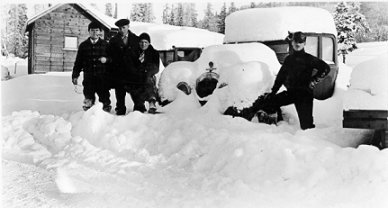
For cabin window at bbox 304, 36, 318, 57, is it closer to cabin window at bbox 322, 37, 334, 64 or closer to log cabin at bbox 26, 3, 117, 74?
cabin window at bbox 322, 37, 334, 64

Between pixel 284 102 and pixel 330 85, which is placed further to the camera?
pixel 330 85

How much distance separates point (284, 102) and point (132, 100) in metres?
2.78

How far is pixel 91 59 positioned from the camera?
696 cm

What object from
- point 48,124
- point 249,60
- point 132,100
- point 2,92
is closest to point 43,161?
point 48,124

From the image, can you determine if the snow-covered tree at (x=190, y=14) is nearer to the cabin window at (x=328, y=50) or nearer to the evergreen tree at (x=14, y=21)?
the cabin window at (x=328, y=50)

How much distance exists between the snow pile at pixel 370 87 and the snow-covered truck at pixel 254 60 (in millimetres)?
1251

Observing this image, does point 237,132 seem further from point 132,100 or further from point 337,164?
point 132,100

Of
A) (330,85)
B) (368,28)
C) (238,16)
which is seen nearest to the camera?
(368,28)

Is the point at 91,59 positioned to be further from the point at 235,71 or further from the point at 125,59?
the point at 235,71

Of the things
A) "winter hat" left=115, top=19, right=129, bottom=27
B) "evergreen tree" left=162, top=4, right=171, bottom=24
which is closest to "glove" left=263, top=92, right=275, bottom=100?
"evergreen tree" left=162, top=4, right=171, bottom=24

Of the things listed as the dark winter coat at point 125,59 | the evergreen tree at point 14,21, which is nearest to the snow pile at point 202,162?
the dark winter coat at point 125,59

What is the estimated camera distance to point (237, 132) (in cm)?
511

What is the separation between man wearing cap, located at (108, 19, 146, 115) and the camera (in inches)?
273

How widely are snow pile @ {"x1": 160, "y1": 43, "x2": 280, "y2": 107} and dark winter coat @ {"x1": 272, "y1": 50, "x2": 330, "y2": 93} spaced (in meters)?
0.22
